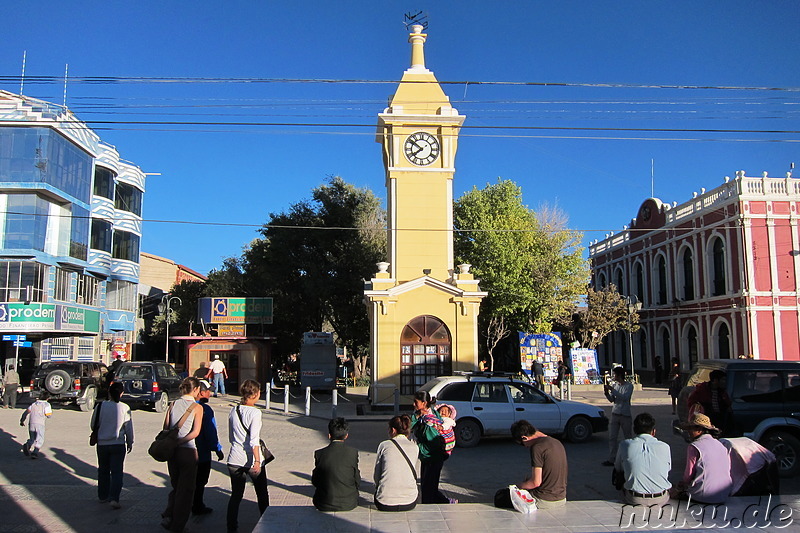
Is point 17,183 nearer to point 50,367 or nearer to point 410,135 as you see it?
point 50,367

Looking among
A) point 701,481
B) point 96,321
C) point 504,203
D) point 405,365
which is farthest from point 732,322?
point 96,321

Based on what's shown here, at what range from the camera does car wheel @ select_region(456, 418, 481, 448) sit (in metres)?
13.7

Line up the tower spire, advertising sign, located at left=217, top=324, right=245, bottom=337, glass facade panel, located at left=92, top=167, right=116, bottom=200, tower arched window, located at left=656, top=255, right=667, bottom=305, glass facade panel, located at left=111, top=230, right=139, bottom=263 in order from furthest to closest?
tower arched window, located at left=656, top=255, right=667, bottom=305 < glass facade panel, located at left=111, top=230, right=139, bottom=263 < glass facade panel, located at left=92, top=167, right=116, bottom=200 < advertising sign, located at left=217, top=324, right=245, bottom=337 < the tower spire

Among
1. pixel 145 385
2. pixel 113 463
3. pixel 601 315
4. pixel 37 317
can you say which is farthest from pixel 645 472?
pixel 601 315

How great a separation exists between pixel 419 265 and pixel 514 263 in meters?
11.5

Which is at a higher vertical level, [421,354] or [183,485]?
[421,354]

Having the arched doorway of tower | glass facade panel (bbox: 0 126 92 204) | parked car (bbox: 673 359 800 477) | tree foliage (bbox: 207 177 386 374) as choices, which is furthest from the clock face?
glass facade panel (bbox: 0 126 92 204)

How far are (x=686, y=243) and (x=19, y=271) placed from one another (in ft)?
114

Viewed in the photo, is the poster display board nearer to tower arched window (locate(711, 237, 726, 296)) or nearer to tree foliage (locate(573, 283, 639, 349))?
tree foliage (locate(573, 283, 639, 349))

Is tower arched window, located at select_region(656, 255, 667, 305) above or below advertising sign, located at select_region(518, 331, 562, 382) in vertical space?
above

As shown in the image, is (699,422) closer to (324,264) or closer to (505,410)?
(505,410)

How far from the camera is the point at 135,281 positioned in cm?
3934

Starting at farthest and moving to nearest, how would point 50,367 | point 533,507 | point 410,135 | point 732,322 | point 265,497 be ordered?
point 732,322 < point 410,135 < point 50,367 < point 265,497 < point 533,507

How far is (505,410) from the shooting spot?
1399 centimetres
